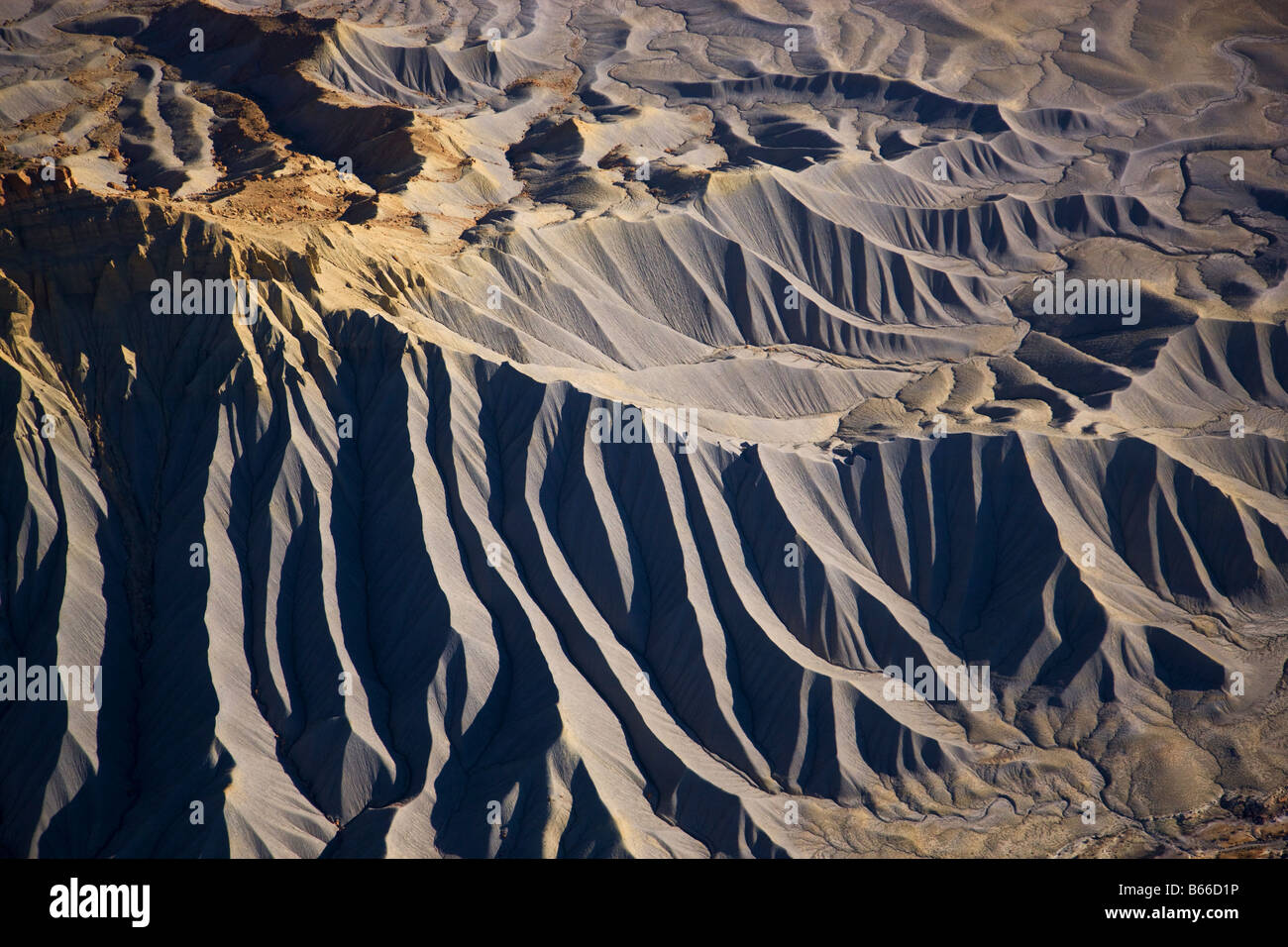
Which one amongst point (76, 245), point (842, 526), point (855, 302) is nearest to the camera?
point (76, 245)

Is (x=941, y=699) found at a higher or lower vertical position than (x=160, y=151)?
lower

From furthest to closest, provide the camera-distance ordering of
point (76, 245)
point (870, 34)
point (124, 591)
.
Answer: point (870, 34) → point (76, 245) → point (124, 591)

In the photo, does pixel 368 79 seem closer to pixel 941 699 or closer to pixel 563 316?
pixel 563 316

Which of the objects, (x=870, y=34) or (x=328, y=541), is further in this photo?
(x=870, y=34)

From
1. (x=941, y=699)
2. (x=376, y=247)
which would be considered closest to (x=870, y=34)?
(x=376, y=247)

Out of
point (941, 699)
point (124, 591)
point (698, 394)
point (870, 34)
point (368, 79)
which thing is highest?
point (870, 34)

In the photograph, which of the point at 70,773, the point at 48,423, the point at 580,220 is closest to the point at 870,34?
the point at 580,220
